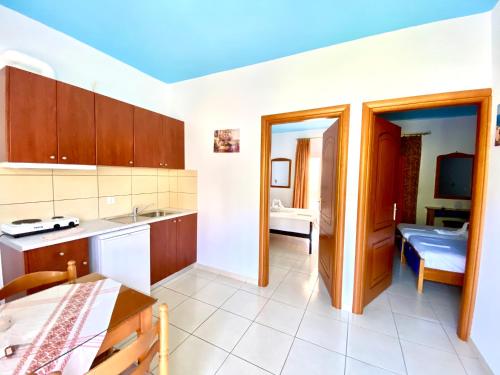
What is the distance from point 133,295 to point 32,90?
183 cm

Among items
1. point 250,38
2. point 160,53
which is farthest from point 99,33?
point 250,38

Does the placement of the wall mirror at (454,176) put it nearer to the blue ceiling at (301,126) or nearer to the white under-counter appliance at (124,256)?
the blue ceiling at (301,126)

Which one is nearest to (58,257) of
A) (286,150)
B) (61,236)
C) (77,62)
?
(61,236)

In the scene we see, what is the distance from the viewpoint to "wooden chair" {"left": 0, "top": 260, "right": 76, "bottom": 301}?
1.09 meters

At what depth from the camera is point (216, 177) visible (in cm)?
286

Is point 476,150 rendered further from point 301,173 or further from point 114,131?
point 301,173

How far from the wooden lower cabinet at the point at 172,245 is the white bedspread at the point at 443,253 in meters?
2.97

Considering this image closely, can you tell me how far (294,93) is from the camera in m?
2.32

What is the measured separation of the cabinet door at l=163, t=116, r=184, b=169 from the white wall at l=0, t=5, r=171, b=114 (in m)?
0.43

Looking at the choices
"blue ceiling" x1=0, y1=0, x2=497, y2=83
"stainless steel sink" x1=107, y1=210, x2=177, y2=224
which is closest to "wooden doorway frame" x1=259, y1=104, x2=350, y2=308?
"blue ceiling" x1=0, y1=0, x2=497, y2=83

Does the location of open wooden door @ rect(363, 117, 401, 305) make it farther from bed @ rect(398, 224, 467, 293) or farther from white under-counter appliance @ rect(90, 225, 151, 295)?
white under-counter appliance @ rect(90, 225, 151, 295)

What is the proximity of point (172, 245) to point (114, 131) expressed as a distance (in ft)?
4.87

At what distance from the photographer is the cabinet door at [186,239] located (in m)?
2.81

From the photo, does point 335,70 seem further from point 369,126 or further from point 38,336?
point 38,336
